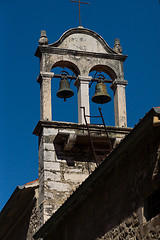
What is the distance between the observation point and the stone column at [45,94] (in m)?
13.1

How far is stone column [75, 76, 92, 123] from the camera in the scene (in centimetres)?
1334

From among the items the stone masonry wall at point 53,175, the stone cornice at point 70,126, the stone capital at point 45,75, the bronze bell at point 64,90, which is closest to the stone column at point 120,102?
the stone cornice at point 70,126

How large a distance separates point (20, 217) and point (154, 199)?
734cm

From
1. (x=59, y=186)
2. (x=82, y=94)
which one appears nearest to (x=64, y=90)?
(x=82, y=94)

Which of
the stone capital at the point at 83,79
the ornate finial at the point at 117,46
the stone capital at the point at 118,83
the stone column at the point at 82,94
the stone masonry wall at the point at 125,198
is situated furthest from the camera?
the ornate finial at the point at 117,46

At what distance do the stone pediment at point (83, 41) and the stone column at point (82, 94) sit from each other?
2.69ft

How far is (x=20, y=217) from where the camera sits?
1436 centimetres

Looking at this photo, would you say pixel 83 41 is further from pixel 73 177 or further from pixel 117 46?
pixel 73 177

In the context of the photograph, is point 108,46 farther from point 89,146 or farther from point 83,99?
point 89,146

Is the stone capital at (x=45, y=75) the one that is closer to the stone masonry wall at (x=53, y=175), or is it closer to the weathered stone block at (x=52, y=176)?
the stone masonry wall at (x=53, y=175)

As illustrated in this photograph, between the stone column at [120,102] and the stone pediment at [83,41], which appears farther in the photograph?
the stone pediment at [83,41]

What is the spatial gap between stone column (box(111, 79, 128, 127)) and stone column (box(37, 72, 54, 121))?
1.57 meters

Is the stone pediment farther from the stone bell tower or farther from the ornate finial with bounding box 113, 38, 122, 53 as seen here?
the ornate finial with bounding box 113, 38, 122, 53

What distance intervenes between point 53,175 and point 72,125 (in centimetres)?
121
